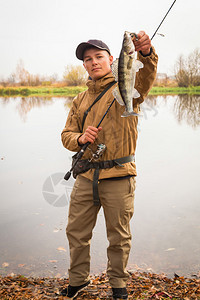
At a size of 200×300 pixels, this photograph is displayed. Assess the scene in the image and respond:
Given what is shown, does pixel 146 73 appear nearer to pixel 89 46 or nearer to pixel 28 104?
pixel 89 46

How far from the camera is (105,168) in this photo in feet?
9.21

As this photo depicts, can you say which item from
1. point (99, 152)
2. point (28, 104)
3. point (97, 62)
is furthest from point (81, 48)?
point (28, 104)

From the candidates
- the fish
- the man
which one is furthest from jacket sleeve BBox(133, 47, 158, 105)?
the fish

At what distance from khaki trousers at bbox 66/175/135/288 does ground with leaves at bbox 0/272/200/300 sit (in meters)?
0.21

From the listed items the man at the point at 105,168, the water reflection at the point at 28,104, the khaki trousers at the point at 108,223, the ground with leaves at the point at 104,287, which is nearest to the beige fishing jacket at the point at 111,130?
the man at the point at 105,168

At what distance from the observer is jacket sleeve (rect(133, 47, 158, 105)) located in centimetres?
237

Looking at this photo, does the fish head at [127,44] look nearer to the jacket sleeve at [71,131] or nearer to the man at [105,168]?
the man at [105,168]

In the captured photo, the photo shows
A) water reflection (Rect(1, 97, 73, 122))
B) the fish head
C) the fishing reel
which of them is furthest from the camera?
water reflection (Rect(1, 97, 73, 122))

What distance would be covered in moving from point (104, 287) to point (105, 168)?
1.35 m

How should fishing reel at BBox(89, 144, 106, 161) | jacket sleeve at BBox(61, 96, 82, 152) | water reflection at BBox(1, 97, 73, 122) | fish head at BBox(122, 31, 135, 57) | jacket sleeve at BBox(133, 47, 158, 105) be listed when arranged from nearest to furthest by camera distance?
fish head at BBox(122, 31, 135, 57) < jacket sleeve at BBox(133, 47, 158, 105) < fishing reel at BBox(89, 144, 106, 161) < jacket sleeve at BBox(61, 96, 82, 152) < water reflection at BBox(1, 97, 73, 122)

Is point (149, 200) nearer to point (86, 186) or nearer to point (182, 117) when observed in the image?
point (86, 186)

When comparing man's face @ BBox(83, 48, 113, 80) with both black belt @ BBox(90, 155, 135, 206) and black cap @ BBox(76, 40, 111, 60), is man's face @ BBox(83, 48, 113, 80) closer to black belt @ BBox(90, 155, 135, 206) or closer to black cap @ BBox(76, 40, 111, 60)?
black cap @ BBox(76, 40, 111, 60)

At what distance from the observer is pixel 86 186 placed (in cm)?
291

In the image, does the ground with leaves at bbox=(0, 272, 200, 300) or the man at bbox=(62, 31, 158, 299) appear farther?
the ground with leaves at bbox=(0, 272, 200, 300)
